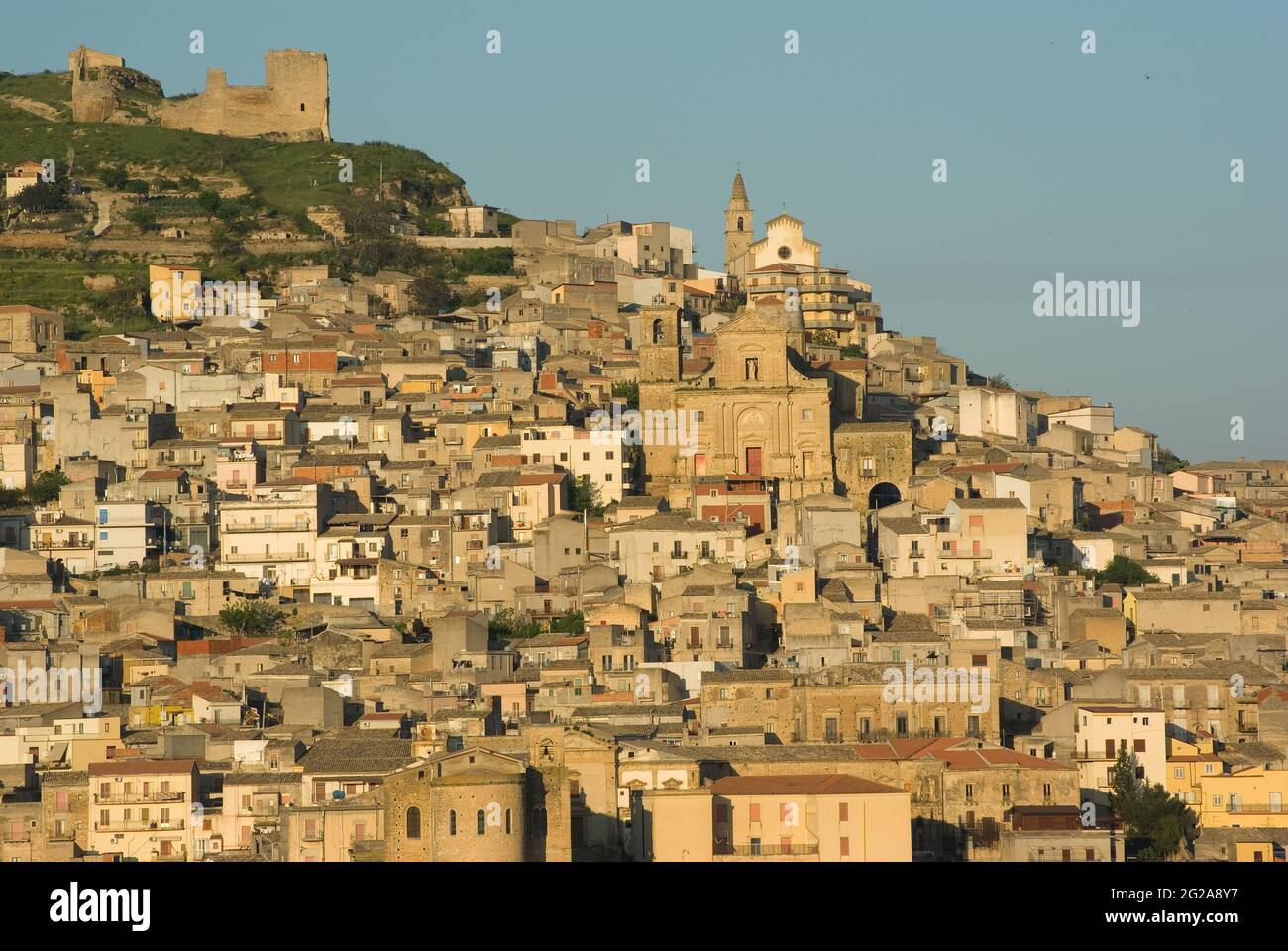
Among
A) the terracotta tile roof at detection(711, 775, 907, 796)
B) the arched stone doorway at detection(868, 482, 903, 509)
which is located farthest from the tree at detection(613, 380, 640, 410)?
the terracotta tile roof at detection(711, 775, 907, 796)

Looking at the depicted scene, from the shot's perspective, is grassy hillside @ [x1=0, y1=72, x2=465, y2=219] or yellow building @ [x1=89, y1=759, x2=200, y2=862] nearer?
yellow building @ [x1=89, y1=759, x2=200, y2=862]

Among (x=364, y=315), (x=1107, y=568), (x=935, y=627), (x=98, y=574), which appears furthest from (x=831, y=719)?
(x=364, y=315)

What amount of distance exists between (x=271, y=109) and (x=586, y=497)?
171ft

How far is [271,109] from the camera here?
109438mm

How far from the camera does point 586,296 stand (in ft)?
281

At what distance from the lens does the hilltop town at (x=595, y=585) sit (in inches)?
1582

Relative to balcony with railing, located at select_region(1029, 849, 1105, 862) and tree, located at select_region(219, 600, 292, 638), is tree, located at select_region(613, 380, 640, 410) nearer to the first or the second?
tree, located at select_region(219, 600, 292, 638)

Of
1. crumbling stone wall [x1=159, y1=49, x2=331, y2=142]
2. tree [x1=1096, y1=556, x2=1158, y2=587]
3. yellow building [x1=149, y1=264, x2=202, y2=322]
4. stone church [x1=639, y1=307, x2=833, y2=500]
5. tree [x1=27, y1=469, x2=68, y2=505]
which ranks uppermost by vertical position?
crumbling stone wall [x1=159, y1=49, x2=331, y2=142]

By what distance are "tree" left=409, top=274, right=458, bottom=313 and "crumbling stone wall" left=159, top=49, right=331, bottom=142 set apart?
21.8 metres

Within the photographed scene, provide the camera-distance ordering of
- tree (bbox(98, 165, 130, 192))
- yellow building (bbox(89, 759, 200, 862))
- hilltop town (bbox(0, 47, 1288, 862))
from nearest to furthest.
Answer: hilltop town (bbox(0, 47, 1288, 862)) < yellow building (bbox(89, 759, 200, 862)) < tree (bbox(98, 165, 130, 192))

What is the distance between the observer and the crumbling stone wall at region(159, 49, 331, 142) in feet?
358

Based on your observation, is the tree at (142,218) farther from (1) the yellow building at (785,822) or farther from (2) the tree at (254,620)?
(1) the yellow building at (785,822)

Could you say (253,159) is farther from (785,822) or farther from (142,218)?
(785,822)

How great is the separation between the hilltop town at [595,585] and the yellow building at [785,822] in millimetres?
62
